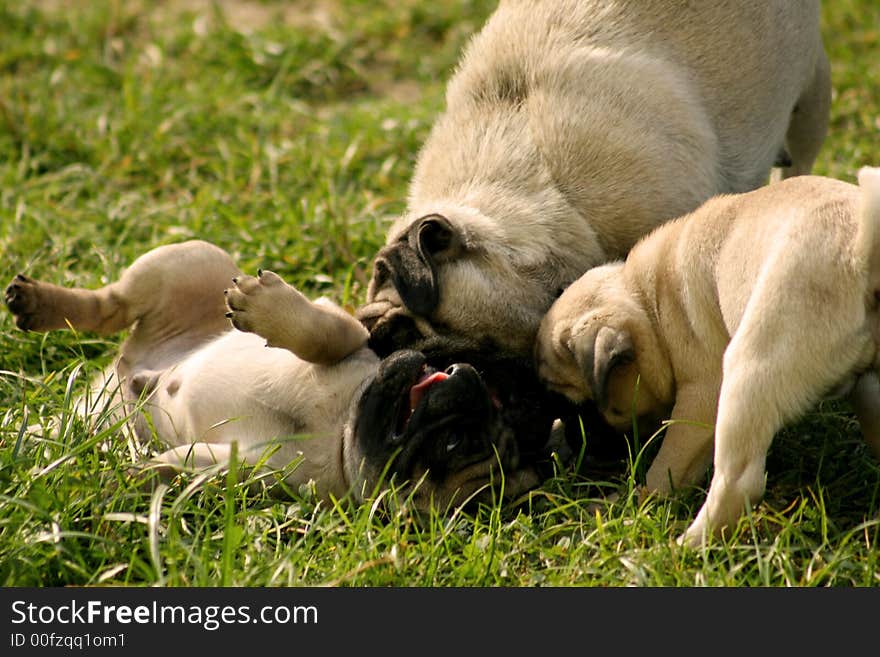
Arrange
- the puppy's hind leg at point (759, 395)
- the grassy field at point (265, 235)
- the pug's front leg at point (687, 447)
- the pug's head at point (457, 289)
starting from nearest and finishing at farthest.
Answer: the puppy's hind leg at point (759, 395) < the grassy field at point (265, 235) < the pug's front leg at point (687, 447) < the pug's head at point (457, 289)

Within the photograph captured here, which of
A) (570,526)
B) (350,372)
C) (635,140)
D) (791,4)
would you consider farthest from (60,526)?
(791,4)

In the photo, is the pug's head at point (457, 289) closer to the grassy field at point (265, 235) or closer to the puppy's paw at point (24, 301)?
the grassy field at point (265, 235)

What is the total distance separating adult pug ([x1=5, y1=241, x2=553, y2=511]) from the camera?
451 cm

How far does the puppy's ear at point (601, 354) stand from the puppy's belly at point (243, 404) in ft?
3.16

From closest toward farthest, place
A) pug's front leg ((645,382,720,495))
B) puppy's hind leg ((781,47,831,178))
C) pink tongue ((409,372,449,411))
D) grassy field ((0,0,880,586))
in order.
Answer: grassy field ((0,0,880,586))
pug's front leg ((645,382,720,495))
pink tongue ((409,372,449,411))
puppy's hind leg ((781,47,831,178))

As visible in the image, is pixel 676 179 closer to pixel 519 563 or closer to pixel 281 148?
pixel 519 563

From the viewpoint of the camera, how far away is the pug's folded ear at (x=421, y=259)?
482 centimetres

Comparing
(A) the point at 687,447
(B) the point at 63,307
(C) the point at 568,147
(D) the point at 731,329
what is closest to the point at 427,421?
(A) the point at 687,447

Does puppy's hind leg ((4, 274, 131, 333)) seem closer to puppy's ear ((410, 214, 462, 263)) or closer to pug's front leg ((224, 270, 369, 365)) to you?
pug's front leg ((224, 270, 369, 365))

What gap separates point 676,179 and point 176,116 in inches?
161

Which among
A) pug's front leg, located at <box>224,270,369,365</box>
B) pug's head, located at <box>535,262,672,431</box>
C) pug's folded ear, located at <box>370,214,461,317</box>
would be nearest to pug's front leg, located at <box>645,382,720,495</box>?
pug's head, located at <box>535,262,672,431</box>

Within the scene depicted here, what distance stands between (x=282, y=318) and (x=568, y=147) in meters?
1.56

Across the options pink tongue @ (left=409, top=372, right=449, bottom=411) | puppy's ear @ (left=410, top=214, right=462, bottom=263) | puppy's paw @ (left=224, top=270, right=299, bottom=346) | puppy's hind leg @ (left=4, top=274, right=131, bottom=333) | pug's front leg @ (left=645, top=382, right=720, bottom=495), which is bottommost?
pug's front leg @ (left=645, top=382, right=720, bottom=495)

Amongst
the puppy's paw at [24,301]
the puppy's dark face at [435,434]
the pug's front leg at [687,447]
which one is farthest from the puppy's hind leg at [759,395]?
the puppy's paw at [24,301]
